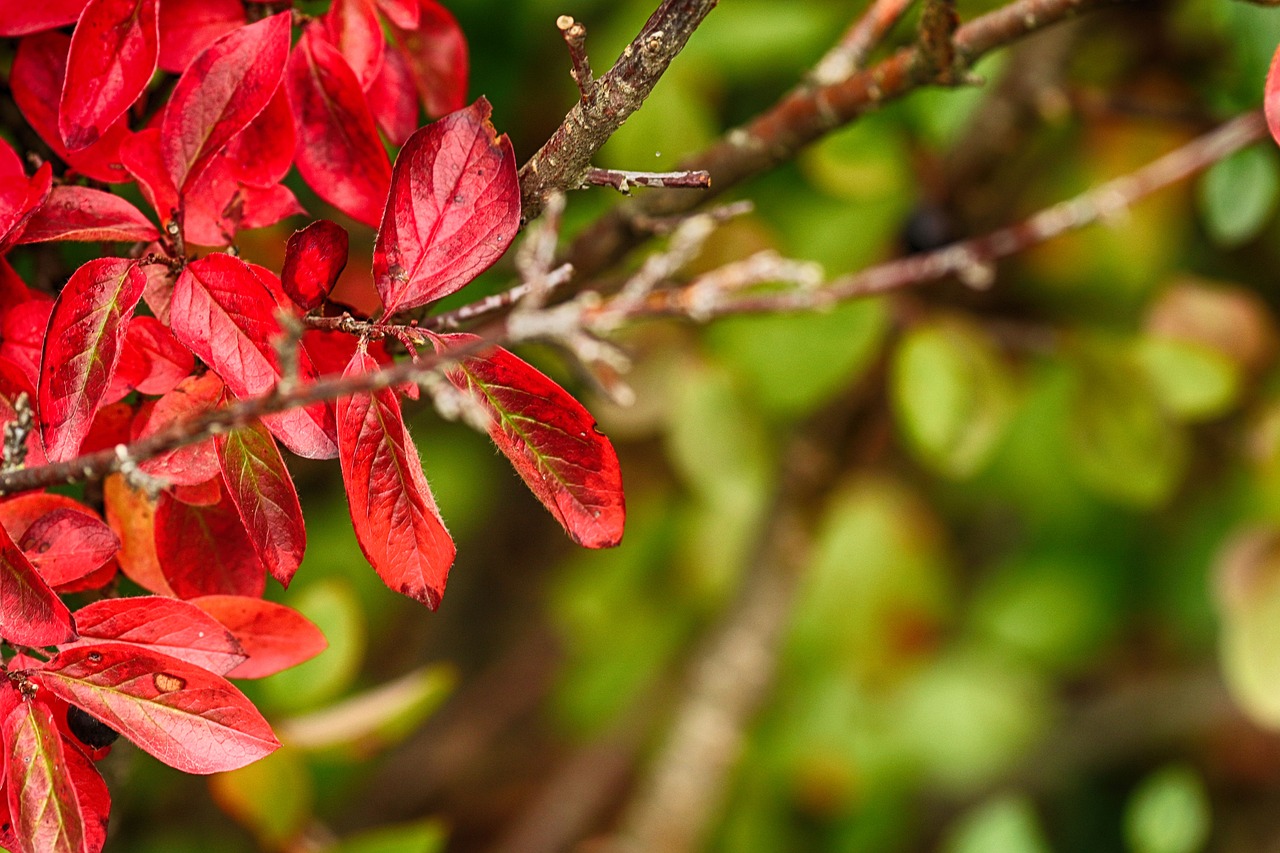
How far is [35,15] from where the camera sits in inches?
13.3

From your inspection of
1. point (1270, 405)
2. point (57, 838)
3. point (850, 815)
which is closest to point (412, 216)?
point (57, 838)

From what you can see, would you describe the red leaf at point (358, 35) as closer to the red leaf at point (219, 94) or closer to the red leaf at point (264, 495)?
the red leaf at point (219, 94)

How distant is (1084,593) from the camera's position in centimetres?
97

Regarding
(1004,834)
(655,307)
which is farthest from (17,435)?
(1004,834)

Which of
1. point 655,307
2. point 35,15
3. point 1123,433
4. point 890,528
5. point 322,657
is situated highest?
point 35,15

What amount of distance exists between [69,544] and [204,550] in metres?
0.05

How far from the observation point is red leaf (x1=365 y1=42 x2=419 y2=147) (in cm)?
39

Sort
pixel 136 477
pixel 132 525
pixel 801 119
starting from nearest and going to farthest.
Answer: pixel 136 477
pixel 132 525
pixel 801 119

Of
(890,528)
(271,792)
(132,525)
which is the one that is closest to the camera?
(132,525)

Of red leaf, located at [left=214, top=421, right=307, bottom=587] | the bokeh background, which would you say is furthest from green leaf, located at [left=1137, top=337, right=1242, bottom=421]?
red leaf, located at [left=214, top=421, right=307, bottom=587]

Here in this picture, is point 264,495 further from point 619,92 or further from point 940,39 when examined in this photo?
point 940,39

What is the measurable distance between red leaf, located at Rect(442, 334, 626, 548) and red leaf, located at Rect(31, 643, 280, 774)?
116mm

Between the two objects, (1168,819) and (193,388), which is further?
(1168,819)

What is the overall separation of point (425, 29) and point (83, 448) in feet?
0.70
